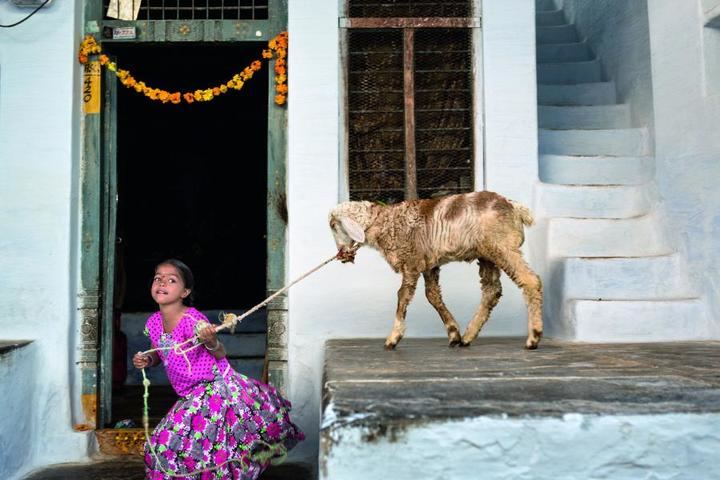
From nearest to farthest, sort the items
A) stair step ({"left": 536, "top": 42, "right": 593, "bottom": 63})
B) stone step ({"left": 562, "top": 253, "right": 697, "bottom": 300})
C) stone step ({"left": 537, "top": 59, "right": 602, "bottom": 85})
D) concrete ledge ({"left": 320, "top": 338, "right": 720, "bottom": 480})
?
1. concrete ledge ({"left": 320, "top": 338, "right": 720, "bottom": 480})
2. stone step ({"left": 562, "top": 253, "right": 697, "bottom": 300})
3. stone step ({"left": 537, "top": 59, "right": 602, "bottom": 85})
4. stair step ({"left": 536, "top": 42, "right": 593, "bottom": 63})

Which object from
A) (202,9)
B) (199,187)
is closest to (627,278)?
(202,9)

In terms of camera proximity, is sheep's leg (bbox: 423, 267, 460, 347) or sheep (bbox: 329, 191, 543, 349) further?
sheep's leg (bbox: 423, 267, 460, 347)

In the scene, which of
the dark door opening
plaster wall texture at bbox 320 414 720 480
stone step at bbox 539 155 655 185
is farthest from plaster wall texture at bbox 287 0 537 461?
the dark door opening

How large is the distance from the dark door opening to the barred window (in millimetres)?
3892

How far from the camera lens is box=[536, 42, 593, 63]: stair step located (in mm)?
7098

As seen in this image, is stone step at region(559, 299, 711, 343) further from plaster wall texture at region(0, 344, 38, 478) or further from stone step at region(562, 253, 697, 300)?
plaster wall texture at region(0, 344, 38, 478)

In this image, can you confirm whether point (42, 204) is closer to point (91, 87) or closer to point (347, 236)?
point (91, 87)

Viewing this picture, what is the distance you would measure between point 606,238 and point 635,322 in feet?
2.31

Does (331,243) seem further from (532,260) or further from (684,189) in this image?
(684,189)

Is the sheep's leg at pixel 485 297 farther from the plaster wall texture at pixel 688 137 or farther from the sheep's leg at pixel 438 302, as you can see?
the plaster wall texture at pixel 688 137

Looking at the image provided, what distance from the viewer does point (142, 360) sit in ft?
11.8

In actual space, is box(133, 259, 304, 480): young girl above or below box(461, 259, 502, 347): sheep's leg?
below

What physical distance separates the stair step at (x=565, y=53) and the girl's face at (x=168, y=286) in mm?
4719

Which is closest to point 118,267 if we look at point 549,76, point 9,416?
point 9,416
